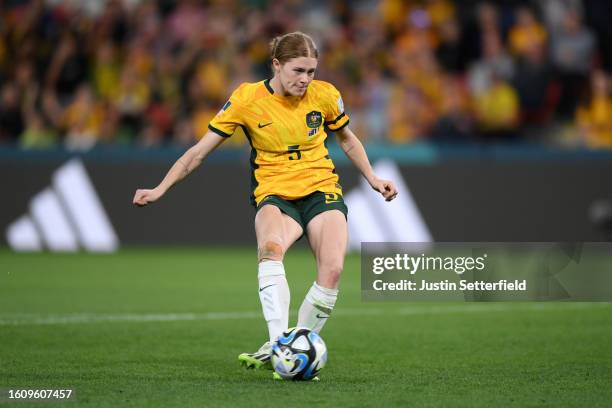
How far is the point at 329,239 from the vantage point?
712 cm

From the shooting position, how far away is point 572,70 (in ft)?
56.4

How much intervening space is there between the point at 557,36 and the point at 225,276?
7095mm

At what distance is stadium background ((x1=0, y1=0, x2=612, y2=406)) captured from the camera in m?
11.6

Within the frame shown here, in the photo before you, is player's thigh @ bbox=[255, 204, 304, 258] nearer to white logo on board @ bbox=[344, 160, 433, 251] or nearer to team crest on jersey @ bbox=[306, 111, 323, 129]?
team crest on jersey @ bbox=[306, 111, 323, 129]

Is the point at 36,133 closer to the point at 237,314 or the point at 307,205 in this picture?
the point at 237,314

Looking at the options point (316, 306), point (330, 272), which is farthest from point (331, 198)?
point (316, 306)

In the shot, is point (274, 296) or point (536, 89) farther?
point (536, 89)

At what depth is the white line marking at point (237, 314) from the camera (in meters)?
9.71

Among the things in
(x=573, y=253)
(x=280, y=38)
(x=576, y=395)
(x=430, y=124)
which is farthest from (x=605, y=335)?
(x=430, y=124)

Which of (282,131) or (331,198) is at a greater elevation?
(282,131)

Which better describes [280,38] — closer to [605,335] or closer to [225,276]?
[605,335]

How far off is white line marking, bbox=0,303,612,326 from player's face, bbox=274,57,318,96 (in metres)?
3.39

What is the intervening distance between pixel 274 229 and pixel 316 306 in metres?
0.54

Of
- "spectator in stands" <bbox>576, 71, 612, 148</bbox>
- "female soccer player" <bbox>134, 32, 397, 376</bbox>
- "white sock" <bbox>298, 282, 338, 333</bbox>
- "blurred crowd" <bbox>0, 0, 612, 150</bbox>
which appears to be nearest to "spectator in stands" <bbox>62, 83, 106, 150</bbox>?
"blurred crowd" <bbox>0, 0, 612, 150</bbox>
